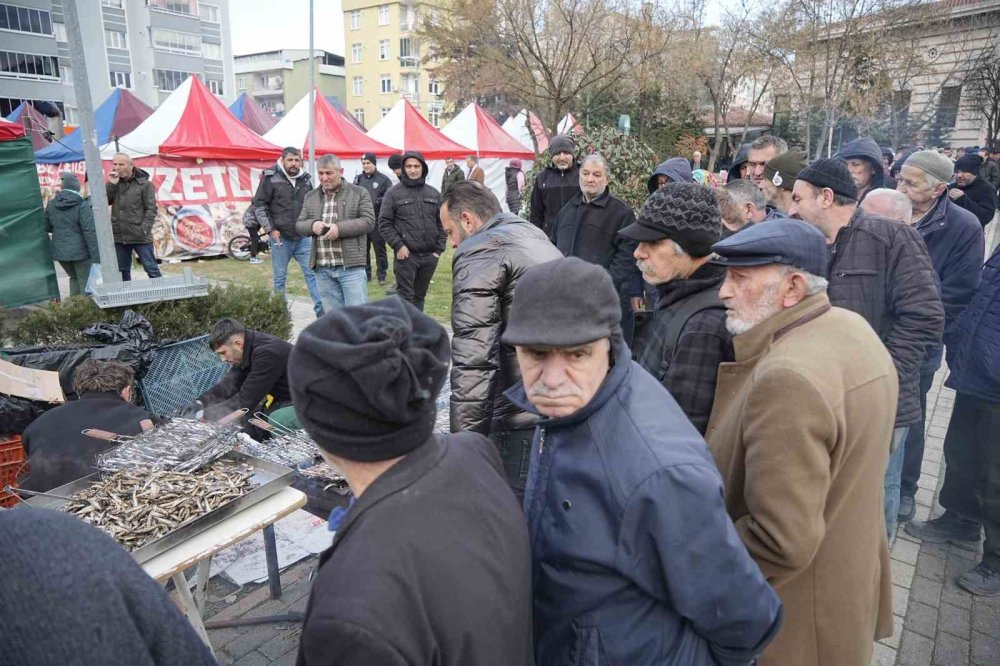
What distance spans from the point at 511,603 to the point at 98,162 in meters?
5.42

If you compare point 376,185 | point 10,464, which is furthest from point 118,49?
point 10,464

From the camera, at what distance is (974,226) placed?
4.21 meters

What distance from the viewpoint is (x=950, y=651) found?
9.86 ft

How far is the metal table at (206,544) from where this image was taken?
7.35 feet

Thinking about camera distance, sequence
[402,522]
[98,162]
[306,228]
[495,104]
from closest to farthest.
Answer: [402,522], [98,162], [306,228], [495,104]

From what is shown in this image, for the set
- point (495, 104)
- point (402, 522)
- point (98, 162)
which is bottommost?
point (402, 522)

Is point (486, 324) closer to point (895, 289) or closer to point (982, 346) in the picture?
point (895, 289)

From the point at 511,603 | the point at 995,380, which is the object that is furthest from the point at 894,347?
the point at 511,603

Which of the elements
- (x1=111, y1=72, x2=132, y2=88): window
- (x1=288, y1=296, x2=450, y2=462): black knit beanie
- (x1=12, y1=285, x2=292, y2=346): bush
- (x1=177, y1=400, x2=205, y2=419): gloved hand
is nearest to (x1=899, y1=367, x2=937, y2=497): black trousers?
(x1=288, y1=296, x2=450, y2=462): black knit beanie

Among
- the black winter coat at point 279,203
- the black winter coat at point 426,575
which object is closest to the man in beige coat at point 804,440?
the black winter coat at point 426,575

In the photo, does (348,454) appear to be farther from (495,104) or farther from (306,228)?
(495,104)

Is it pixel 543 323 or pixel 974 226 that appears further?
pixel 974 226

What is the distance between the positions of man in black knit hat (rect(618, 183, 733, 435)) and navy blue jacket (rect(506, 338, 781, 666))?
81 cm

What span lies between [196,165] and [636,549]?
14.3 meters
